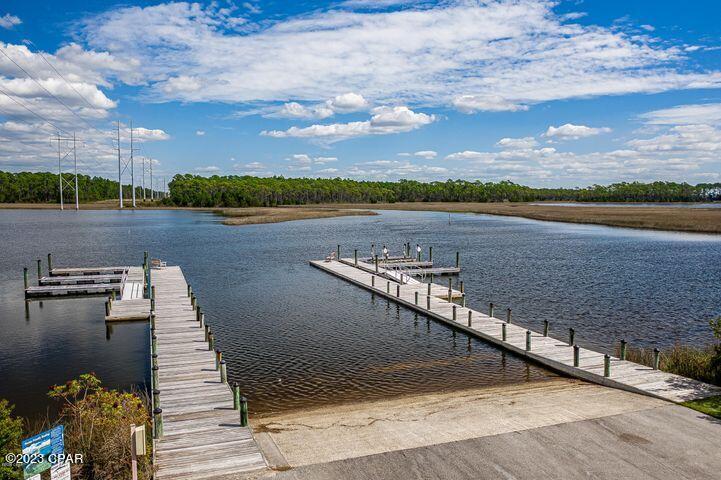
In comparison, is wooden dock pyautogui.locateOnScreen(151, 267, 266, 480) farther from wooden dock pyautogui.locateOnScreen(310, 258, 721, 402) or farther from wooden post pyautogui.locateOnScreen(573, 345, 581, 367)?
wooden post pyautogui.locateOnScreen(573, 345, 581, 367)

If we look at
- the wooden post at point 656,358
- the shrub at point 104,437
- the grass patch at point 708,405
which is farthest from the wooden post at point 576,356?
the shrub at point 104,437

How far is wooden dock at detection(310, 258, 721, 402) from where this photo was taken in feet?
57.4

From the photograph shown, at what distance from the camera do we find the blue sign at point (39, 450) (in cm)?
921

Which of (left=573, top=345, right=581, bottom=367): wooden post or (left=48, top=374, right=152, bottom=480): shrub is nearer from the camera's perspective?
(left=48, top=374, right=152, bottom=480): shrub

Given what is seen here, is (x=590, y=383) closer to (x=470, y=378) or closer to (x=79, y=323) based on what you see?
(x=470, y=378)

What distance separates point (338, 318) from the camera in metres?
30.9

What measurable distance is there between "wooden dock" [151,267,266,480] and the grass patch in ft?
39.6

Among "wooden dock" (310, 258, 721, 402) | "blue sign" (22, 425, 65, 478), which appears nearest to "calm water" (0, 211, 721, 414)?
"wooden dock" (310, 258, 721, 402)

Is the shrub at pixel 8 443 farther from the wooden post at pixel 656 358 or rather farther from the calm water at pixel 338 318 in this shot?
the wooden post at pixel 656 358

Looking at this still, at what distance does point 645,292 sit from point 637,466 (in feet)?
97.1

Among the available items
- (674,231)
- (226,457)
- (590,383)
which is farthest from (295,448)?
(674,231)

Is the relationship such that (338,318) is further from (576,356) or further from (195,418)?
(195,418)

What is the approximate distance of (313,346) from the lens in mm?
25281

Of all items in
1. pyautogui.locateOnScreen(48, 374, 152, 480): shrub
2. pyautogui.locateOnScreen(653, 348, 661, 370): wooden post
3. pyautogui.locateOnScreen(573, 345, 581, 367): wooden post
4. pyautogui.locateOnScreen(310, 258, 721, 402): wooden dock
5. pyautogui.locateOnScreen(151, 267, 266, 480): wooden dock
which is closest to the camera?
pyautogui.locateOnScreen(48, 374, 152, 480): shrub
